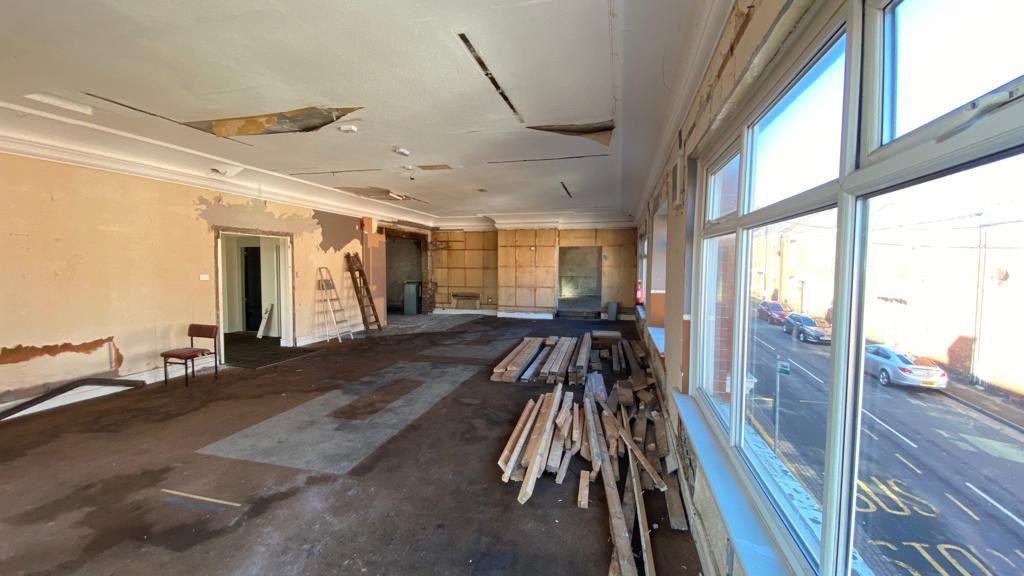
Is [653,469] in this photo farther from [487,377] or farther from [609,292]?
[609,292]

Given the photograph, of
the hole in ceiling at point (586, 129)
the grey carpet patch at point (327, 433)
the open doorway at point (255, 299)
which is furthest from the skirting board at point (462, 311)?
the hole in ceiling at point (586, 129)

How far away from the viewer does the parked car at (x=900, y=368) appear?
827 millimetres

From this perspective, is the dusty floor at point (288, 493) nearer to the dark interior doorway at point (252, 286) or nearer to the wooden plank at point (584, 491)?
the wooden plank at point (584, 491)

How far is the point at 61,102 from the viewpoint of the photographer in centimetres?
347

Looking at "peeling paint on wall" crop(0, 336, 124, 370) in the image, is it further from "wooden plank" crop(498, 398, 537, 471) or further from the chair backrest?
"wooden plank" crop(498, 398, 537, 471)

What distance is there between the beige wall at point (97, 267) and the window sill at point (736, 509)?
686 centimetres

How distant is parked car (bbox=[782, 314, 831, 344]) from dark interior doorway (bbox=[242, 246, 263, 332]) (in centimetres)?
1068

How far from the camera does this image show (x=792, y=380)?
5.02 feet

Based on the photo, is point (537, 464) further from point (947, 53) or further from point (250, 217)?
point (250, 217)

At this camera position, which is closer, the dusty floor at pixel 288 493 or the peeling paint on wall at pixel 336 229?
the dusty floor at pixel 288 493

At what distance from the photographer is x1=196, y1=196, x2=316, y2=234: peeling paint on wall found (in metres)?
6.16

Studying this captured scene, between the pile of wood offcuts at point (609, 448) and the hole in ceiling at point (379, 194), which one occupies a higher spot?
the hole in ceiling at point (379, 194)

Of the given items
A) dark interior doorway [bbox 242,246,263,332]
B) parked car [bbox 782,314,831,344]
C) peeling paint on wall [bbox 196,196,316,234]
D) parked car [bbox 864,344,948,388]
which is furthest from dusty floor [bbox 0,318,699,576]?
dark interior doorway [bbox 242,246,263,332]

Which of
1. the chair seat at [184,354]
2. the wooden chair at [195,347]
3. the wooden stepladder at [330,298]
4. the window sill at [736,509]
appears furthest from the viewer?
the wooden stepladder at [330,298]
